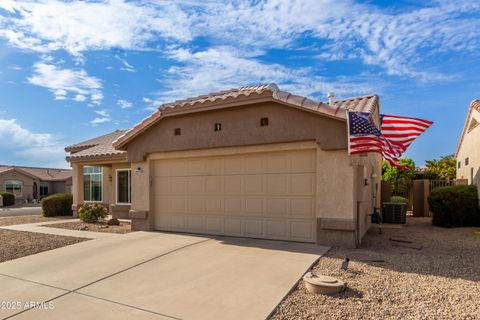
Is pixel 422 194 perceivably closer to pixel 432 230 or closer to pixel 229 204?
pixel 432 230

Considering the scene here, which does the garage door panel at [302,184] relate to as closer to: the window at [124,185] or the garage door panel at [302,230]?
the garage door panel at [302,230]

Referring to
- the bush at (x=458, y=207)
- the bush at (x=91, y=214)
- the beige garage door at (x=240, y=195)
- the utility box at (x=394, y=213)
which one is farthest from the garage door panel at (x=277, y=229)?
the bush at (x=91, y=214)

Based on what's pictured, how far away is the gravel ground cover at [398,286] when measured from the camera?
441cm

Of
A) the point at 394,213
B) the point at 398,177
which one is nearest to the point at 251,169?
the point at 394,213

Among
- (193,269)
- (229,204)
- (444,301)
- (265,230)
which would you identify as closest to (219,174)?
(229,204)

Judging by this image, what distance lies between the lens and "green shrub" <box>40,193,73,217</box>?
17.7 metres

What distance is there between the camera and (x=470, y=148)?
17.0 m

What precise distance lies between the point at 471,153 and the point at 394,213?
7430 mm

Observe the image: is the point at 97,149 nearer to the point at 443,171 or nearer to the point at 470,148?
the point at 470,148

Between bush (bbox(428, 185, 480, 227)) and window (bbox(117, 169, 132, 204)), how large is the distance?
13.5 metres

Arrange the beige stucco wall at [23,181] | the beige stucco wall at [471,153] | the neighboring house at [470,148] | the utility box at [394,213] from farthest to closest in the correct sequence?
the beige stucco wall at [23,181] → the neighboring house at [470,148] → the beige stucco wall at [471,153] → the utility box at [394,213]

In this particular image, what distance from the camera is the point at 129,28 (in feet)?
33.4

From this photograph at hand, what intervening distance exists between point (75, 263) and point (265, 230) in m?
4.82

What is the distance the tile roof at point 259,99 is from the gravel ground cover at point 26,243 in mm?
3670
